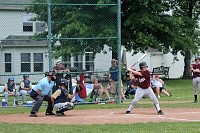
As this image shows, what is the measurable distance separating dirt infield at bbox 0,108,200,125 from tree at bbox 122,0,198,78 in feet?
49.6

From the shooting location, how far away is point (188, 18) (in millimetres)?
36062

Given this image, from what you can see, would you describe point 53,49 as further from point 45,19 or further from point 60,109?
point 60,109

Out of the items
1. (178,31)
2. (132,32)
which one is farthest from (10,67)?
(178,31)

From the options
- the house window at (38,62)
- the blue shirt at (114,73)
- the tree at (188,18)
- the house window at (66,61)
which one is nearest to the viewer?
the blue shirt at (114,73)

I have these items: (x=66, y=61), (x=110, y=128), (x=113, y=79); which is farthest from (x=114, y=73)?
(x=110, y=128)

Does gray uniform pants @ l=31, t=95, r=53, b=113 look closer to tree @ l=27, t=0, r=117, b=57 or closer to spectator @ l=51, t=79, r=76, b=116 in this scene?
spectator @ l=51, t=79, r=76, b=116

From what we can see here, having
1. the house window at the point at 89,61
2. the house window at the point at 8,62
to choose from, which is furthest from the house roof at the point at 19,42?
the house window at the point at 89,61

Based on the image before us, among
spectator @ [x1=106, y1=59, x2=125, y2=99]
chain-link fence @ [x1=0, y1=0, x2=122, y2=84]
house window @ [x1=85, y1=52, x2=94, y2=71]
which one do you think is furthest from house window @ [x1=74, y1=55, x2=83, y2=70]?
spectator @ [x1=106, y1=59, x2=125, y2=99]

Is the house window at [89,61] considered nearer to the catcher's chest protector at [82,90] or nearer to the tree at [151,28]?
the catcher's chest protector at [82,90]

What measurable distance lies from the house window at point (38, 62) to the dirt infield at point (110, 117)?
19.0 ft

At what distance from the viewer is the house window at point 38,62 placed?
22247mm

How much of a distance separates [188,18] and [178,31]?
310 centimetres

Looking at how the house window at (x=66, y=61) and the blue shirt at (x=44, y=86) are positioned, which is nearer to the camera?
the blue shirt at (x=44, y=86)

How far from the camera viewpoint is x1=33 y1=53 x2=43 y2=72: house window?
22.2 m
